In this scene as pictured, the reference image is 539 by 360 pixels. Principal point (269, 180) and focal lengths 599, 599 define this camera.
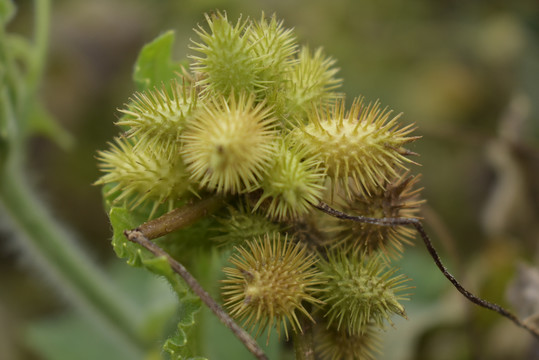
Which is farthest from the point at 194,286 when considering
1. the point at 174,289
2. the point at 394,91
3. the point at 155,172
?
the point at 394,91

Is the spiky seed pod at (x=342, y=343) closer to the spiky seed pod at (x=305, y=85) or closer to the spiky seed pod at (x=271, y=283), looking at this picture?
the spiky seed pod at (x=271, y=283)

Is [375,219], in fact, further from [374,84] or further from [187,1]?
[187,1]

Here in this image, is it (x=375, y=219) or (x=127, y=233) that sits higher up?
(x=127, y=233)

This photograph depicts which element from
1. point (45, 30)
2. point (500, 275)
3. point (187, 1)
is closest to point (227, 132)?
point (45, 30)

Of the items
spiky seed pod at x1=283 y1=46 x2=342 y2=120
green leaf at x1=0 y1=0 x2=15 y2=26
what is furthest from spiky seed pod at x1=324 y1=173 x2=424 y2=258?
green leaf at x1=0 y1=0 x2=15 y2=26

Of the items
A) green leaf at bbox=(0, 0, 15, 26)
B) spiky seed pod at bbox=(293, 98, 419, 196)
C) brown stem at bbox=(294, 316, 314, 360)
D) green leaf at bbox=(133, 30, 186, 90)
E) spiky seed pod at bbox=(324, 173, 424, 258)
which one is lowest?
brown stem at bbox=(294, 316, 314, 360)

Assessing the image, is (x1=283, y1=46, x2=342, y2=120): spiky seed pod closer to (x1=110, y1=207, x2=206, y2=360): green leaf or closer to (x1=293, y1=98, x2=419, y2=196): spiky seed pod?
(x1=293, y1=98, x2=419, y2=196): spiky seed pod
